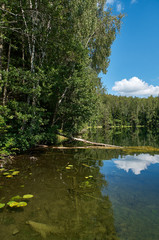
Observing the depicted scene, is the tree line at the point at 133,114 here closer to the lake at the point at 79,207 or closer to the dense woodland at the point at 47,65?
the dense woodland at the point at 47,65

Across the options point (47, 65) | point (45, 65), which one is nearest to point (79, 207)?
point (47, 65)

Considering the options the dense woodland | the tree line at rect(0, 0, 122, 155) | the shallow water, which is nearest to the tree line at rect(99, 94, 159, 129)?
the dense woodland

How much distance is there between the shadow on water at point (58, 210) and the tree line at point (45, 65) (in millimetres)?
3612

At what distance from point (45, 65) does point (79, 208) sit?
39.6ft

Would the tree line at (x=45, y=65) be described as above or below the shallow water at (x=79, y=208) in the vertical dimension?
above

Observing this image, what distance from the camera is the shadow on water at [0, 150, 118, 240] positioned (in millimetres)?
3184

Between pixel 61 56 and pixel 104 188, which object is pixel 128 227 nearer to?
pixel 104 188

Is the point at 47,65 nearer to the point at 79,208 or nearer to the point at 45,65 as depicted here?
the point at 45,65

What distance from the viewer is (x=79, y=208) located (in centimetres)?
416

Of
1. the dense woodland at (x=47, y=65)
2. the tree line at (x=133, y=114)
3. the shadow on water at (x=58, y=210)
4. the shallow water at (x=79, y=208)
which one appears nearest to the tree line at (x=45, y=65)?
the dense woodland at (x=47, y=65)

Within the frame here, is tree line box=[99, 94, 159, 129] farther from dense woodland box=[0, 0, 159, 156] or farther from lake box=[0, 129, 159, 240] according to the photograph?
lake box=[0, 129, 159, 240]

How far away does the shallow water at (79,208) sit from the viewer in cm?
325

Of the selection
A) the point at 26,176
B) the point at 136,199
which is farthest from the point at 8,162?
the point at 136,199

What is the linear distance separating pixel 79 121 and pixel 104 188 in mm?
11895
